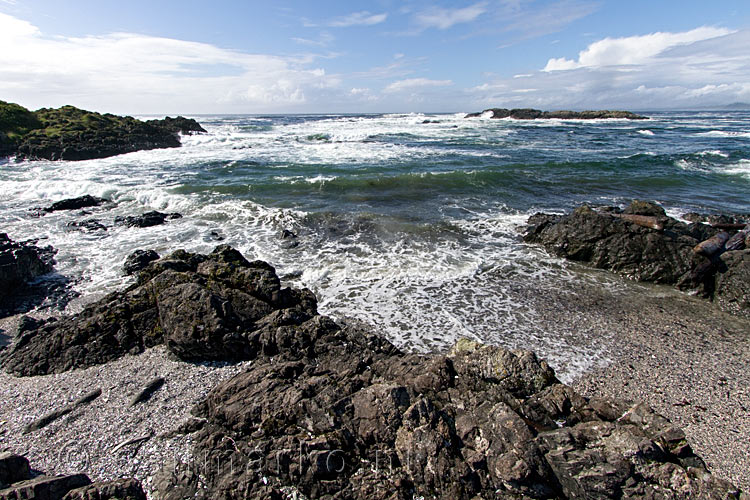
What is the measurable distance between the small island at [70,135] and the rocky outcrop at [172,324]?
3230 centimetres

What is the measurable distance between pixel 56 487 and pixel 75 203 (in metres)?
17.4

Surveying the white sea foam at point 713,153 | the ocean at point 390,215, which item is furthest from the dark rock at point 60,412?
the white sea foam at point 713,153

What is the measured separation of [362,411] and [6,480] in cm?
355

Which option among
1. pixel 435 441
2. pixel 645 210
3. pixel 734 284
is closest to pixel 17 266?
pixel 435 441

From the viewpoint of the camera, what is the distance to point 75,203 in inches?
641

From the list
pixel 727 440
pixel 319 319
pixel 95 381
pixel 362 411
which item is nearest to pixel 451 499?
pixel 362 411

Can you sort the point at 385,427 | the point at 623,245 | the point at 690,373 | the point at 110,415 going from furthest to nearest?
the point at 623,245 → the point at 690,373 → the point at 110,415 → the point at 385,427

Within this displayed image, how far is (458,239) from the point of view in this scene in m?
12.1

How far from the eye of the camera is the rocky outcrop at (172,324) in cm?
571

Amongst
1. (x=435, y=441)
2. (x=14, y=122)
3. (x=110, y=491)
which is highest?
(x=14, y=122)

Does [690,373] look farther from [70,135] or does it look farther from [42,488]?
[70,135]

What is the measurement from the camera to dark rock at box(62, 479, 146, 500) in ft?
11.0

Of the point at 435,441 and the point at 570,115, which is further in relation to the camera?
the point at 570,115

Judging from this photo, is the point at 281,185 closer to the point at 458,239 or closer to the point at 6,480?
the point at 458,239
